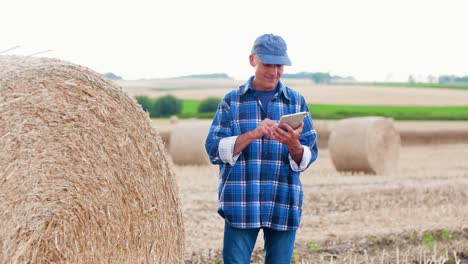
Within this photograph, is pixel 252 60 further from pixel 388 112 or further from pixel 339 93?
pixel 339 93

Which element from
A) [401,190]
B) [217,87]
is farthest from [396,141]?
[217,87]

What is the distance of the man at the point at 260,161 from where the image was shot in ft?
17.5

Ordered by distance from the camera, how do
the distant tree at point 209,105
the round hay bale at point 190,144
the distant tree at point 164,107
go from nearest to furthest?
the round hay bale at point 190,144 → the distant tree at point 209,105 → the distant tree at point 164,107

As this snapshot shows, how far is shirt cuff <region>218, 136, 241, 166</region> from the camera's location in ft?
17.3

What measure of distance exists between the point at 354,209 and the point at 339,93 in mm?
24393

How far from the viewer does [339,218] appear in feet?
34.2

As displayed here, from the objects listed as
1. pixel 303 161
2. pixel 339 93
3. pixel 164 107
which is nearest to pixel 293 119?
pixel 303 161

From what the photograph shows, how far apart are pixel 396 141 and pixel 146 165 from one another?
12512 millimetres

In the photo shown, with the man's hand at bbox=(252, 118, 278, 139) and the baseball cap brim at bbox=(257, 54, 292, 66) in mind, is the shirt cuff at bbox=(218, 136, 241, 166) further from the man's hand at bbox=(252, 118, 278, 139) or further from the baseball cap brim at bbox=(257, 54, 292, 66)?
the baseball cap brim at bbox=(257, 54, 292, 66)

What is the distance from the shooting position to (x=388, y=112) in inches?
1225

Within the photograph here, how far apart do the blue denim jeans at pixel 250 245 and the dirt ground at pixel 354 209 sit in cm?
180

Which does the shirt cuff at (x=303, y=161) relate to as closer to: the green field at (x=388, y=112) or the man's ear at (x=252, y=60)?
the man's ear at (x=252, y=60)

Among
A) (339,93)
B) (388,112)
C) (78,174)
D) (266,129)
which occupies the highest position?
(266,129)

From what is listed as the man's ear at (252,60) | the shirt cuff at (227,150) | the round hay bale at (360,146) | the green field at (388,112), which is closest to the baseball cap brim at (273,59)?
the man's ear at (252,60)
